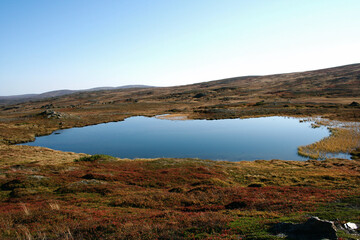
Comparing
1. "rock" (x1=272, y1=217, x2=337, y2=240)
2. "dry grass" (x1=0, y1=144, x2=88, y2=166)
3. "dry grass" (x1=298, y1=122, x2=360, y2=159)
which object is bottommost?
"dry grass" (x1=298, y1=122, x2=360, y2=159)

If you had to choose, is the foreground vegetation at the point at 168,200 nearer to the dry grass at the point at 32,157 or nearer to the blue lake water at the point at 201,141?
the dry grass at the point at 32,157

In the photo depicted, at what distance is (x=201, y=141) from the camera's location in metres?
54.2

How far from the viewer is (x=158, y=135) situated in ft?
206

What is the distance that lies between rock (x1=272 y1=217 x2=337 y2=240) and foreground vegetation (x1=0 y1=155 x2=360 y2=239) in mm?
888

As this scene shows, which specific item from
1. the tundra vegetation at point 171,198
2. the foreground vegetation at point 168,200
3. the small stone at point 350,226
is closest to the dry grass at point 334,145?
the tundra vegetation at point 171,198

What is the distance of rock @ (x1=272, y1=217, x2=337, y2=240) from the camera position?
1072 cm

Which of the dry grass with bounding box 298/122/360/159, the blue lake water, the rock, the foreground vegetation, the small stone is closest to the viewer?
the rock

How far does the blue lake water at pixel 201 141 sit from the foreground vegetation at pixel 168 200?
10916 millimetres

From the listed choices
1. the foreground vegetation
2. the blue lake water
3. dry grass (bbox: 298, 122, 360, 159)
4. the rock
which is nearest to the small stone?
the foreground vegetation

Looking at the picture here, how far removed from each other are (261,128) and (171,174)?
45.0 m

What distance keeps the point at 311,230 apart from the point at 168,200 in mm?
11393

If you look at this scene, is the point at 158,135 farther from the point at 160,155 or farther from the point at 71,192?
the point at 71,192

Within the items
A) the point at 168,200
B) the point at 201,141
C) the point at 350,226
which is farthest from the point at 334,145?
the point at 168,200

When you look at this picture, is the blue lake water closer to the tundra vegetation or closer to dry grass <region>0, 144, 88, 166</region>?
dry grass <region>0, 144, 88, 166</region>
